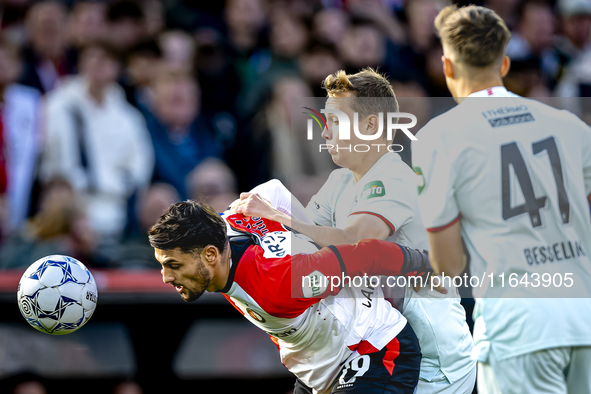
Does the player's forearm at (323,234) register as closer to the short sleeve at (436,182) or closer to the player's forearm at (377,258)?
the player's forearm at (377,258)

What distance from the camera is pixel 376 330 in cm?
375

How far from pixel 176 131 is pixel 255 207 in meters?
4.17

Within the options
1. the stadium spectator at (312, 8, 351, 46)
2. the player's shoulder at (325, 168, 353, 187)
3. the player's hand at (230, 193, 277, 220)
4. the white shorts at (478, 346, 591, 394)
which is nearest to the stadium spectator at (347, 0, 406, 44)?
the stadium spectator at (312, 8, 351, 46)

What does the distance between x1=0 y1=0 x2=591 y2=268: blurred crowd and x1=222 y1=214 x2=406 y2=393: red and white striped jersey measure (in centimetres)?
215

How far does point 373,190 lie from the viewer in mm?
3787

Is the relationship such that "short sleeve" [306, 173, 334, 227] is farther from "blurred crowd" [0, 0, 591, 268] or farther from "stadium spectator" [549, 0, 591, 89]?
"stadium spectator" [549, 0, 591, 89]

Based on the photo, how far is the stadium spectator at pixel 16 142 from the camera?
6.96 m

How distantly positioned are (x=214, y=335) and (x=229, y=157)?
8.11ft

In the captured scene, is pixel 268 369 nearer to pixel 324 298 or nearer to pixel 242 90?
pixel 324 298

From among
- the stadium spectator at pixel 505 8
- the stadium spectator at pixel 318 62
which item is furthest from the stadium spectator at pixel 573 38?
the stadium spectator at pixel 318 62

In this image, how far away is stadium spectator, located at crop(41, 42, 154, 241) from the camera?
7023 millimetres

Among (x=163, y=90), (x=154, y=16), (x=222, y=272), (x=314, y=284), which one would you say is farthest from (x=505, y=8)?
(x=222, y=272)

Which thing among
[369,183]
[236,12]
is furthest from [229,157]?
[369,183]

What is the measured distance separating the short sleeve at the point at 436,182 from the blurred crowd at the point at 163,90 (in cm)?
268
